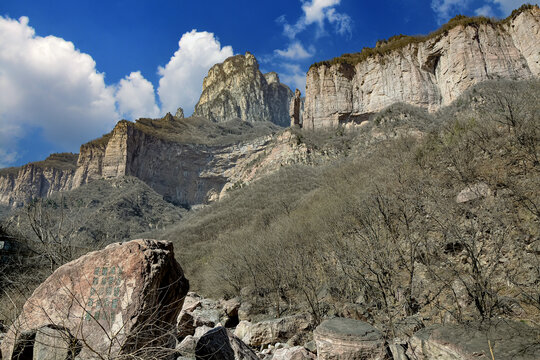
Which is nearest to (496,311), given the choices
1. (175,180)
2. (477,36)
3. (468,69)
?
(468,69)

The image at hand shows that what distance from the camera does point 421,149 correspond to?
15.1m

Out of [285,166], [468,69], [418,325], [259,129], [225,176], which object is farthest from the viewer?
[259,129]

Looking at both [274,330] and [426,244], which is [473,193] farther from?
[274,330]

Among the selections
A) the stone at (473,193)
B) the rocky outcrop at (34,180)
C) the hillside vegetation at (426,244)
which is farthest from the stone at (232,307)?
the rocky outcrop at (34,180)

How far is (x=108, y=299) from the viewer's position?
13.3 ft

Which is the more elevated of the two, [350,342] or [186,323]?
[350,342]

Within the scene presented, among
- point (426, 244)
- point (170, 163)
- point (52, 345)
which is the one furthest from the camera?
point (170, 163)

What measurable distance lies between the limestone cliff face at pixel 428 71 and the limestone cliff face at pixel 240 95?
185 ft

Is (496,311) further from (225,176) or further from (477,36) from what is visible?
(225,176)

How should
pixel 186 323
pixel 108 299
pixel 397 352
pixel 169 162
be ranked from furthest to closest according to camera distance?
pixel 169 162 → pixel 186 323 → pixel 397 352 → pixel 108 299

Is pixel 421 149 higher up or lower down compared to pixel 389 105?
lower down

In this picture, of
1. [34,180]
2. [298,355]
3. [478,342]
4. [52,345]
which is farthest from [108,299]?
[34,180]

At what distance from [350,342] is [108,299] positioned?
11.6ft

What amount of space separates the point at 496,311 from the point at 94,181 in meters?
75.3
